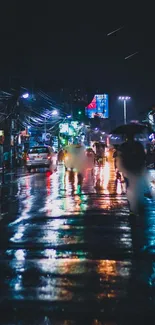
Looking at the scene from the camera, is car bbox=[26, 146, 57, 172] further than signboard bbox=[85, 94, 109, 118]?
No

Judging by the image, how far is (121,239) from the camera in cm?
803

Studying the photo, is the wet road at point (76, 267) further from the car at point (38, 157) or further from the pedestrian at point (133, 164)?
the car at point (38, 157)

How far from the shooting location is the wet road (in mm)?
4543

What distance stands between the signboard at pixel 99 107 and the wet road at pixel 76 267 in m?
113

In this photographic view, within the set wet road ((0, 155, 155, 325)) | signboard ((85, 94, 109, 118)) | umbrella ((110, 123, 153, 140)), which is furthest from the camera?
signboard ((85, 94, 109, 118))

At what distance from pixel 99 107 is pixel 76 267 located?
121 m

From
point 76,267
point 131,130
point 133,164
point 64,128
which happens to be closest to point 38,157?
point 131,130

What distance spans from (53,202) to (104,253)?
21.8ft

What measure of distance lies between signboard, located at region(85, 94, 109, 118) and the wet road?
370ft

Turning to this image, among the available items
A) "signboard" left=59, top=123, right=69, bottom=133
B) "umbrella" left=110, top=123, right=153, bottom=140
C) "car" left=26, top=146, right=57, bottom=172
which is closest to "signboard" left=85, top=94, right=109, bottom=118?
"signboard" left=59, top=123, right=69, bottom=133

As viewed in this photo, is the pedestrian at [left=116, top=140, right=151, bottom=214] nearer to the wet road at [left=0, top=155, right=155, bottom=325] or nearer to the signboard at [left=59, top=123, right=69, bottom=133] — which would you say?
the wet road at [left=0, top=155, right=155, bottom=325]

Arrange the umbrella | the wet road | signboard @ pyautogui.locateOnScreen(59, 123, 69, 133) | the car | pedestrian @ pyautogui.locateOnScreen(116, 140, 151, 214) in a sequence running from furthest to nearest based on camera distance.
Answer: signboard @ pyautogui.locateOnScreen(59, 123, 69, 133) < the car < the umbrella < pedestrian @ pyautogui.locateOnScreen(116, 140, 151, 214) < the wet road

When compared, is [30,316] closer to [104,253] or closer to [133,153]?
[104,253]

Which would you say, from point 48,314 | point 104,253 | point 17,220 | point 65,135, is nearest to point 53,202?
point 17,220
